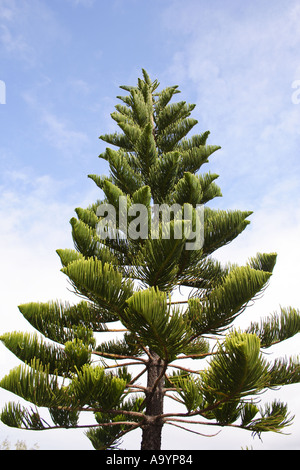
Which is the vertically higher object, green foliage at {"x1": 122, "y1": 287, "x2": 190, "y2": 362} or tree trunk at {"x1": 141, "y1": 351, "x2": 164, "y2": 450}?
green foliage at {"x1": 122, "y1": 287, "x2": 190, "y2": 362}

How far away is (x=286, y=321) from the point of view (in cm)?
391

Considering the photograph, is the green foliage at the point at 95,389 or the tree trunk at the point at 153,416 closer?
the green foliage at the point at 95,389

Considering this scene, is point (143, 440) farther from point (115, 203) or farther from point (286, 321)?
point (115, 203)

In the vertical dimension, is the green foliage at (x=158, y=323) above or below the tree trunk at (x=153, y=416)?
above

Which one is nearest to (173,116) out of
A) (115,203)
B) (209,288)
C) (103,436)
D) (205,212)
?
(205,212)

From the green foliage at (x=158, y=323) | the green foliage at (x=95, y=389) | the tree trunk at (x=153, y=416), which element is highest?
the green foliage at (x=158, y=323)

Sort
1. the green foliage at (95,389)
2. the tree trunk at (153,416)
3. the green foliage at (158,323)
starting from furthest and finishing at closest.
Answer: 1. the tree trunk at (153,416)
2. the green foliage at (95,389)
3. the green foliage at (158,323)

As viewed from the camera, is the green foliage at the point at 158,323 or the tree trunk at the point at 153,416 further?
the tree trunk at the point at 153,416

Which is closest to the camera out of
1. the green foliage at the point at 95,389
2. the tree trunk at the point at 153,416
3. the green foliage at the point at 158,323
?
the green foliage at the point at 158,323

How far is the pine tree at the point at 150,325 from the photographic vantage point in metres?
3.01

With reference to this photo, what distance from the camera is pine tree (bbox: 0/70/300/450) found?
119 inches

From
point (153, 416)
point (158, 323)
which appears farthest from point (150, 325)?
point (153, 416)

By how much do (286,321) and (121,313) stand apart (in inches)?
68.6

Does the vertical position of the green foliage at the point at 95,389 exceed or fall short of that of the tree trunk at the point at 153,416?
it exceeds it
